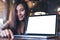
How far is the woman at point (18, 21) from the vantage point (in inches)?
66.1

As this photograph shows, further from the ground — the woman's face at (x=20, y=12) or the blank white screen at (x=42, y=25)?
the woman's face at (x=20, y=12)

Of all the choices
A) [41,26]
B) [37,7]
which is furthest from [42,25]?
[37,7]

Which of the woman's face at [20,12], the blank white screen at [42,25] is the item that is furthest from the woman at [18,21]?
the blank white screen at [42,25]

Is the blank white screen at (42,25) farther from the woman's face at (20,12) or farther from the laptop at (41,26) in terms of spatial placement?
the woman's face at (20,12)

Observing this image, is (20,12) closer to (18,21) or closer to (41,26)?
(18,21)

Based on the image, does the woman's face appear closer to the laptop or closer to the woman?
the woman

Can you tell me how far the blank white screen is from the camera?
4.95 ft

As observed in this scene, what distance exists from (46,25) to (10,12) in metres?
0.46

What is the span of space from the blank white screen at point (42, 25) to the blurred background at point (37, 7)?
0.08 meters

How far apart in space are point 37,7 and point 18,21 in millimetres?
268

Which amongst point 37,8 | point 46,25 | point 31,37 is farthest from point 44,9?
point 31,37

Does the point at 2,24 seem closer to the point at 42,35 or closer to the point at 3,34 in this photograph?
the point at 3,34

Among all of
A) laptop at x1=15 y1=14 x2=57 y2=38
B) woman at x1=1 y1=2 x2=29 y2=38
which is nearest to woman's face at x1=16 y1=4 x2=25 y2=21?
woman at x1=1 y1=2 x2=29 y2=38

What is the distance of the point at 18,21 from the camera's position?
5.58 feet
